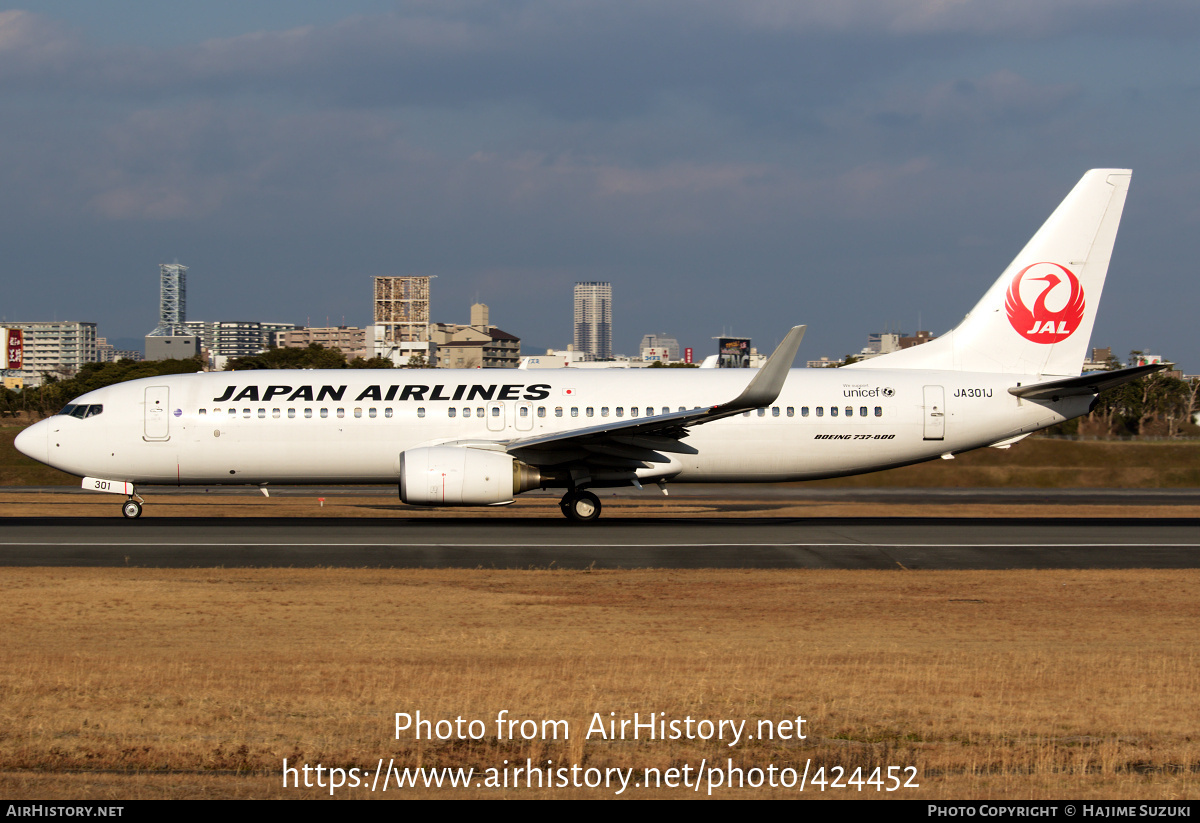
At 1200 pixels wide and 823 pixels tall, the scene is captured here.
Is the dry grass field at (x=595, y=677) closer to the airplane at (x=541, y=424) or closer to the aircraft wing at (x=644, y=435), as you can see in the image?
the aircraft wing at (x=644, y=435)

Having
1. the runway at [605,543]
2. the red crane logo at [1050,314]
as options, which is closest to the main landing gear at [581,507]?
the runway at [605,543]

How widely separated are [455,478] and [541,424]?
3.25 m

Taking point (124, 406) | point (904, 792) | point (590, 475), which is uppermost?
point (124, 406)

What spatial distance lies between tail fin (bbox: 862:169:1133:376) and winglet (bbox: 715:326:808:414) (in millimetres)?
5526

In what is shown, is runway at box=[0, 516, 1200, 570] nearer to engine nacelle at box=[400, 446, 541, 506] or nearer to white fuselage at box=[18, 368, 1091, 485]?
engine nacelle at box=[400, 446, 541, 506]

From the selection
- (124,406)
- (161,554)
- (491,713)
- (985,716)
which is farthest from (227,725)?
(124,406)

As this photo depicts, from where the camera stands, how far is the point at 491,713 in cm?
862

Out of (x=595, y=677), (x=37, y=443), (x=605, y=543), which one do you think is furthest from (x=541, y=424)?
(x=595, y=677)

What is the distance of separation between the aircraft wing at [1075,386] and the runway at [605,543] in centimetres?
317

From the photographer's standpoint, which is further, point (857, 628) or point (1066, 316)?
point (1066, 316)

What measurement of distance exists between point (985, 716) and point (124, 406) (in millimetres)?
22657

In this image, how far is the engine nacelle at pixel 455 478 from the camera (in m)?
22.8

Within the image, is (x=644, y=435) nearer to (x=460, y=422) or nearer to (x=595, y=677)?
(x=460, y=422)
